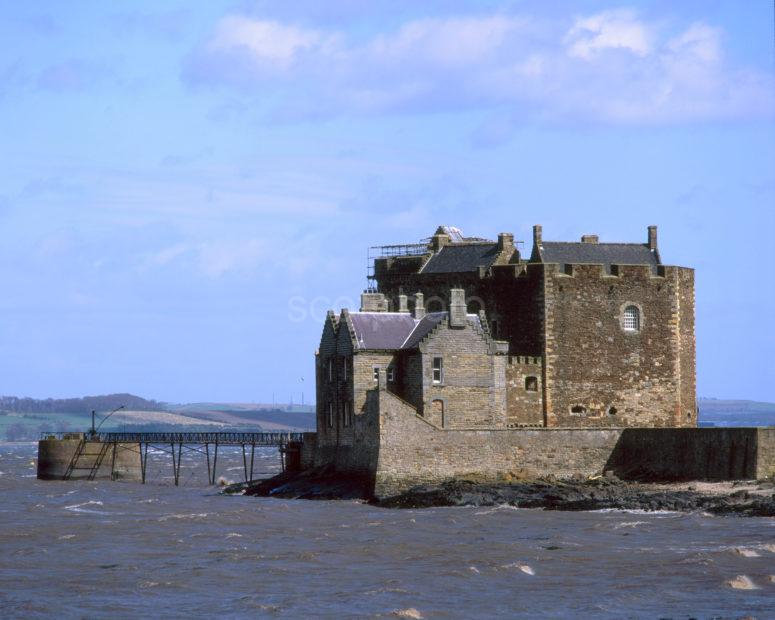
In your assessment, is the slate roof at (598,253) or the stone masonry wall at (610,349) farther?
the slate roof at (598,253)

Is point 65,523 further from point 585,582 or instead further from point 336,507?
point 585,582

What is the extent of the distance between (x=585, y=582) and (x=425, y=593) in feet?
13.5

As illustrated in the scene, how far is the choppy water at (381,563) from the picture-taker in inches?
1437

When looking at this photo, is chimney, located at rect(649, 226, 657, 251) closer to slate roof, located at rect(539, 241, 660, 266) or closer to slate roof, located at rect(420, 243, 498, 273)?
slate roof, located at rect(539, 241, 660, 266)

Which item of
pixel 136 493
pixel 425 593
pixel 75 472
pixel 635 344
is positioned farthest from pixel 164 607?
pixel 75 472

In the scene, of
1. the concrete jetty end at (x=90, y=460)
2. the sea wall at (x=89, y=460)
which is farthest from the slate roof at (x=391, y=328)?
the sea wall at (x=89, y=460)

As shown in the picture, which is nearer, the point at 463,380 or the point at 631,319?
the point at 463,380

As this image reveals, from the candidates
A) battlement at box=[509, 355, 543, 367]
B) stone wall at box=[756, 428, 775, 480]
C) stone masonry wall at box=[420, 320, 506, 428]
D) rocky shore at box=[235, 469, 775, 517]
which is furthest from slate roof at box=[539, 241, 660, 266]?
stone wall at box=[756, 428, 775, 480]

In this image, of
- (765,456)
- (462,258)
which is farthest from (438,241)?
(765,456)

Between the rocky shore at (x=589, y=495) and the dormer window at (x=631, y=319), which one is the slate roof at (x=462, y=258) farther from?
the rocky shore at (x=589, y=495)

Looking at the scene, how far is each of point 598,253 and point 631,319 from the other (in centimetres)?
383

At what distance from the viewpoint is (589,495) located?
184 ft

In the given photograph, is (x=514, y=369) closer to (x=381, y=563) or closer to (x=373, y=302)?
(x=373, y=302)

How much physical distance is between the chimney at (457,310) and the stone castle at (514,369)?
54mm
